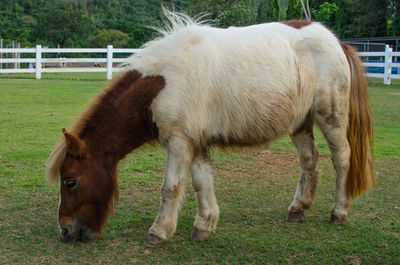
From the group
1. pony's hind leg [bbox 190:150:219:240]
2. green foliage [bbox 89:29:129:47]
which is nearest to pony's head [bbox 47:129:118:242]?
pony's hind leg [bbox 190:150:219:240]

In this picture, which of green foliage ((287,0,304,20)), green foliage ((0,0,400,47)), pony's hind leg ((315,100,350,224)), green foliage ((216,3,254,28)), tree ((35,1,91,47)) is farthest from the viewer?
tree ((35,1,91,47))

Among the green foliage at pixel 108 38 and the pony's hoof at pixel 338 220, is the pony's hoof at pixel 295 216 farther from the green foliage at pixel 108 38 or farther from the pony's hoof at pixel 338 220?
the green foliage at pixel 108 38

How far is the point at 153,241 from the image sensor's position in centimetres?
414

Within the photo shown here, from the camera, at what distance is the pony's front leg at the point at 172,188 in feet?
13.7

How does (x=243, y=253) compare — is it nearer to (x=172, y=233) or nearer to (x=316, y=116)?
(x=172, y=233)

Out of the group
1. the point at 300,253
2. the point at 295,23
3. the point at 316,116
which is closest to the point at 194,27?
the point at 295,23

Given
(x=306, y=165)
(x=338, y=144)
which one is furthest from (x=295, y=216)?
(x=338, y=144)

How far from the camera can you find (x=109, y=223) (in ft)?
15.3

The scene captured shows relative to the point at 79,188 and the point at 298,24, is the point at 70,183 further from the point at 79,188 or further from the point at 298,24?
the point at 298,24

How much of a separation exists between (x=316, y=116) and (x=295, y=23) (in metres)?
1.08

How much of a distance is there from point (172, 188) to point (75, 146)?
3.15 ft

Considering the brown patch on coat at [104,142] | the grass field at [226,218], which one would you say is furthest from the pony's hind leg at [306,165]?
the brown patch on coat at [104,142]

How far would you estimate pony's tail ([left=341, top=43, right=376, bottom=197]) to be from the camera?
16.4ft

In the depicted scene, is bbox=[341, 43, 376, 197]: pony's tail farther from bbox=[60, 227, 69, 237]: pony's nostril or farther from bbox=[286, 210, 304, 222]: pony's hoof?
bbox=[60, 227, 69, 237]: pony's nostril
